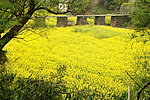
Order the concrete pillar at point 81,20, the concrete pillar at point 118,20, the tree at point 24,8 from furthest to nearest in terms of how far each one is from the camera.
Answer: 1. the concrete pillar at point 118,20
2. the concrete pillar at point 81,20
3. the tree at point 24,8

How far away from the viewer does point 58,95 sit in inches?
96.1

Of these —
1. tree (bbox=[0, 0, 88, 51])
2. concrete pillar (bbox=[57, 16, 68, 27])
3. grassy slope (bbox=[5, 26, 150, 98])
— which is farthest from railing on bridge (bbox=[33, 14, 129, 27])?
tree (bbox=[0, 0, 88, 51])

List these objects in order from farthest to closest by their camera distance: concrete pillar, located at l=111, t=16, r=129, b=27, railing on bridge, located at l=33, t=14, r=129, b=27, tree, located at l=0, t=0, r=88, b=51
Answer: concrete pillar, located at l=111, t=16, r=129, b=27, railing on bridge, located at l=33, t=14, r=129, b=27, tree, located at l=0, t=0, r=88, b=51

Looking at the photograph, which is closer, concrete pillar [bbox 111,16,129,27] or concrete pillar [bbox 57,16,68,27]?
concrete pillar [bbox 57,16,68,27]

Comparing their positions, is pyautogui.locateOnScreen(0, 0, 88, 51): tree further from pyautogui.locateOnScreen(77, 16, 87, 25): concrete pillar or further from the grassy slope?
pyautogui.locateOnScreen(77, 16, 87, 25): concrete pillar

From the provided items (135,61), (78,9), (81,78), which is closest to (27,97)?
(81,78)

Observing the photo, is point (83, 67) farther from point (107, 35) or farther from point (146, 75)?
point (107, 35)

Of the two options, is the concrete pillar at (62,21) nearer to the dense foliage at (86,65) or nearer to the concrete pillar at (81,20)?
the concrete pillar at (81,20)

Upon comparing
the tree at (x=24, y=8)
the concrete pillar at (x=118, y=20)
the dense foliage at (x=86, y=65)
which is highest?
the tree at (x=24, y=8)

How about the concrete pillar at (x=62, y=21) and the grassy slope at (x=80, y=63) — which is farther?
the concrete pillar at (x=62, y=21)

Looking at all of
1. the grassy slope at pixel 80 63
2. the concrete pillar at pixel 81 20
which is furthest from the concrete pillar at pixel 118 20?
the grassy slope at pixel 80 63

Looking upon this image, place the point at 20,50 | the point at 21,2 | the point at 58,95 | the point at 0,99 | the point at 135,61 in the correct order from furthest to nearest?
the point at 20,50 → the point at 135,61 → the point at 21,2 → the point at 58,95 → the point at 0,99

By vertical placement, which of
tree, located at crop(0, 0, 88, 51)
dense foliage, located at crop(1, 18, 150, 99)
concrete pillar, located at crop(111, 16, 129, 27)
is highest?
tree, located at crop(0, 0, 88, 51)

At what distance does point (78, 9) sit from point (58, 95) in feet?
14.5
